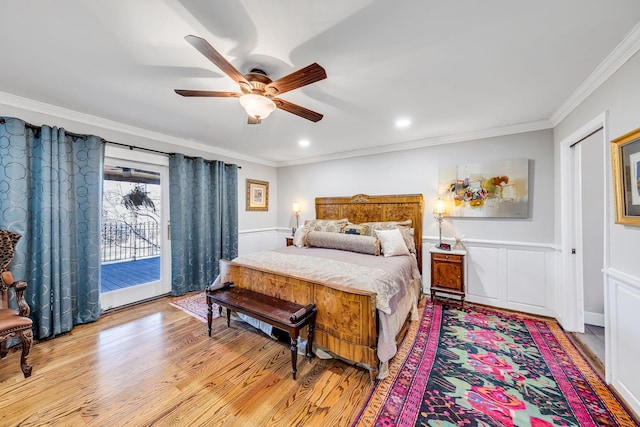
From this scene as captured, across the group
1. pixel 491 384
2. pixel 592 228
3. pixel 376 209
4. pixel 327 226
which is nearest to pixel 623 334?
pixel 491 384

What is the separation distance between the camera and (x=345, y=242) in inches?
133

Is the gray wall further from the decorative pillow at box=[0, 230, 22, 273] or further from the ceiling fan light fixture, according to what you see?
the decorative pillow at box=[0, 230, 22, 273]

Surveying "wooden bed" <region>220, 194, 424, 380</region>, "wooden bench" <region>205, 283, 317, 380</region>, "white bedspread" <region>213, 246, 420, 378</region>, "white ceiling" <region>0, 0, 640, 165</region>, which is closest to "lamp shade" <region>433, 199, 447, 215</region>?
"white bedspread" <region>213, 246, 420, 378</region>

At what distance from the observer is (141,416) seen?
61.5 inches

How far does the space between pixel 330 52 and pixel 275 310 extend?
2.11 metres

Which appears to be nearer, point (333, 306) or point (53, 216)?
point (333, 306)

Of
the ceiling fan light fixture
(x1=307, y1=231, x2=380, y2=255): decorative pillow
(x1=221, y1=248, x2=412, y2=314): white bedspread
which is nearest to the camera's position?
the ceiling fan light fixture

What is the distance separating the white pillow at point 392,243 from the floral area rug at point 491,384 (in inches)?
36.3

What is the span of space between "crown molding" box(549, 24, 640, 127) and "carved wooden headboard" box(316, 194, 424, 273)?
1.83m

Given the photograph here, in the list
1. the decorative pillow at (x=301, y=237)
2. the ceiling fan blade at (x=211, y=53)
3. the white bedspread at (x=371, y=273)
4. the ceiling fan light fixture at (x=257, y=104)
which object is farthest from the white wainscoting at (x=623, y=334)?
the decorative pillow at (x=301, y=237)

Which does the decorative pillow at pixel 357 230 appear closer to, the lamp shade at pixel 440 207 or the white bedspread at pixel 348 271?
the white bedspread at pixel 348 271

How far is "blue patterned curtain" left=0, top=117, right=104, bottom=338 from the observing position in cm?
231

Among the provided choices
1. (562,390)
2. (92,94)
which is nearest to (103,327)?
(92,94)

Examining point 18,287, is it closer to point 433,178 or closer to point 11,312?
point 11,312
